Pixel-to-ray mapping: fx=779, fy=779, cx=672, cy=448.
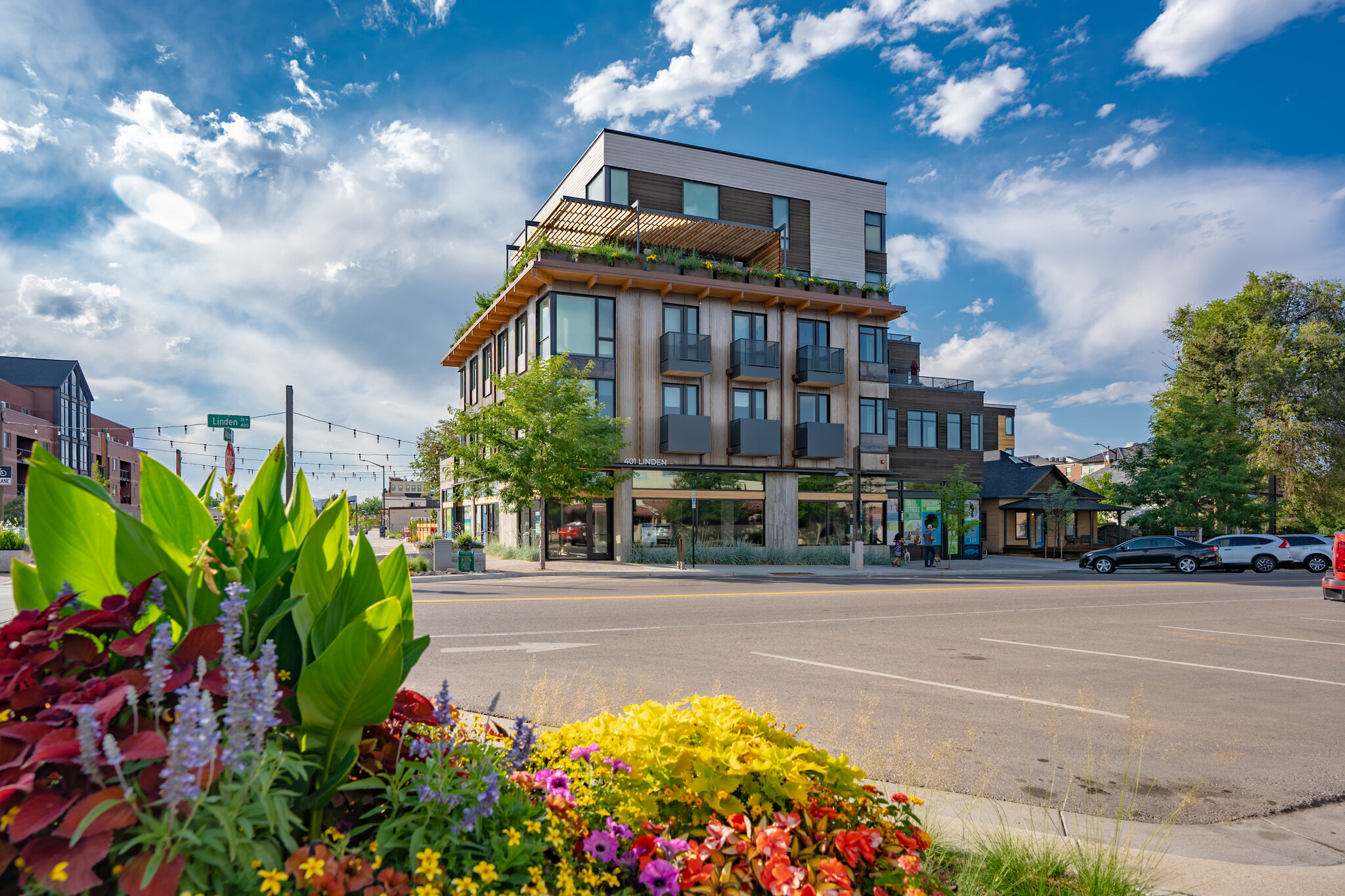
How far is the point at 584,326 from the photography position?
32.1m

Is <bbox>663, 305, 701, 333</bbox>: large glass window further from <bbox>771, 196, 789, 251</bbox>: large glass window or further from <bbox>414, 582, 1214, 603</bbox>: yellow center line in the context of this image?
<bbox>414, 582, 1214, 603</bbox>: yellow center line

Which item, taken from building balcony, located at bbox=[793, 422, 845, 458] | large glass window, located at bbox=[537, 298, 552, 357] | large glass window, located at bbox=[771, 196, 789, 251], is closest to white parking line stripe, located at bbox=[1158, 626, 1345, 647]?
building balcony, located at bbox=[793, 422, 845, 458]

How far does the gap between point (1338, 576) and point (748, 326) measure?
22515mm

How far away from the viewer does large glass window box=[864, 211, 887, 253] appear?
42.1m

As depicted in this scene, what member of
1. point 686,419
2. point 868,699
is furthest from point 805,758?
point 686,419

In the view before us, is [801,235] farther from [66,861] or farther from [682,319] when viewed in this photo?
[66,861]

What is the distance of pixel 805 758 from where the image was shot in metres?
2.86

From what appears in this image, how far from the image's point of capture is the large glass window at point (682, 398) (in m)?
33.3

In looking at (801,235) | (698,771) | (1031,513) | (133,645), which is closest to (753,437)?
(801,235)

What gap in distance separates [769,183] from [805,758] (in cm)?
3971

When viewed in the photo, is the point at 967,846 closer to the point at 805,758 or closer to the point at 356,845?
the point at 805,758

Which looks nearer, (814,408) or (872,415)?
(814,408)

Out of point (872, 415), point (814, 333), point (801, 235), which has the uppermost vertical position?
point (801, 235)

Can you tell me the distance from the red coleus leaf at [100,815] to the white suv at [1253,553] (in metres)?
37.8
